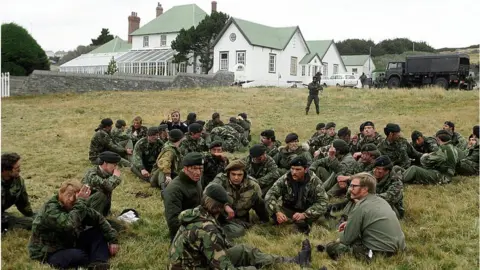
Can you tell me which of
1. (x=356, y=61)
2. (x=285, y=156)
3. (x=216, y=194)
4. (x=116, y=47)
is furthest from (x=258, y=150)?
(x=356, y=61)

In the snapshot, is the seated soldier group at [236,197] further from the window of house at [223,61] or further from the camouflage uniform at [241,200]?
the window of house at [223,61]

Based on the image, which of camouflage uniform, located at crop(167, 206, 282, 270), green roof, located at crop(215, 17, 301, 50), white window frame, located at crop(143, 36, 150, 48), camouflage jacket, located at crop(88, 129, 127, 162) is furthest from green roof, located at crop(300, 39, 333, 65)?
camouflage uniform, located at crop(167, 206, 282, 270)

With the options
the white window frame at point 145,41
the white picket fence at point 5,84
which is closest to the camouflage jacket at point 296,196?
the white picket fence at point 5,84

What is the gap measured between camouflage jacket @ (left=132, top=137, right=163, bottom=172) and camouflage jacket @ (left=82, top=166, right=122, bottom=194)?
307cm

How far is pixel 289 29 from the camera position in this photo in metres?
45.4

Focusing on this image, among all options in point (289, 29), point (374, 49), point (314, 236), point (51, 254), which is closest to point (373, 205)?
point (314, 236)

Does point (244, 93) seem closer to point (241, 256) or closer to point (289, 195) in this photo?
point (289, 195)

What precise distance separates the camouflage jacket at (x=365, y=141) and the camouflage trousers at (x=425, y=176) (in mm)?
940

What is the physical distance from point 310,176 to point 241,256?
1991mm

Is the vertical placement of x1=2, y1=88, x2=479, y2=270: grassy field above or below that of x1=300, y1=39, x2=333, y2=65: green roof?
below

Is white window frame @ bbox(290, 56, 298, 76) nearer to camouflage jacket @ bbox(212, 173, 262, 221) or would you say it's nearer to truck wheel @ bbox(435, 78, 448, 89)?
truck wheel @ bbox(435, 78, 448, 89)

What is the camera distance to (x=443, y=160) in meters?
8.58

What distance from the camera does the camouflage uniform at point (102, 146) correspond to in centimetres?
1047

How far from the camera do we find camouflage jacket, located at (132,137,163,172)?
9336mm
